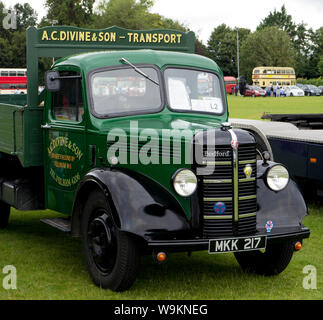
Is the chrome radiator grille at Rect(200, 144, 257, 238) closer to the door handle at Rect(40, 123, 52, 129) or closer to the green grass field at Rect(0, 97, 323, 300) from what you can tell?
the green grass field at Rect(0, 97, 323, 300)

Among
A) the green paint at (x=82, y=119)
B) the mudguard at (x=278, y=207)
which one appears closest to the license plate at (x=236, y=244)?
the mudguard at (x=278, y=207)

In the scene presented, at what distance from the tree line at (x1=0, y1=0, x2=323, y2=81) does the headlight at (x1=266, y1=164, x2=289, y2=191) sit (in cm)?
4939

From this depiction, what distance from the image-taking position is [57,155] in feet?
24.1

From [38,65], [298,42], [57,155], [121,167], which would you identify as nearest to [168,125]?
[121,167]

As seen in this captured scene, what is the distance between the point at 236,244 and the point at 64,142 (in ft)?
7.97

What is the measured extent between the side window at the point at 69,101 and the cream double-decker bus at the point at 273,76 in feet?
263

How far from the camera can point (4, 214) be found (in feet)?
30.7

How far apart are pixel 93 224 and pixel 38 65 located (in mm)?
2563

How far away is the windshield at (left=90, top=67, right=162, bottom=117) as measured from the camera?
22.2ft

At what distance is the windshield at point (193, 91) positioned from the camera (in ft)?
22.6

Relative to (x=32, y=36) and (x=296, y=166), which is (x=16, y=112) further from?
(x=296, y=166)

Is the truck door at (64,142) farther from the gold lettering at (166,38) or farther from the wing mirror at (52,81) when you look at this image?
the gold lettering at (166,38)

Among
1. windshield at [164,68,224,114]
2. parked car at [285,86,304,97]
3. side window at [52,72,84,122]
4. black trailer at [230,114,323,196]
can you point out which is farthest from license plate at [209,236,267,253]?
parked car at [285,86,304,97]
